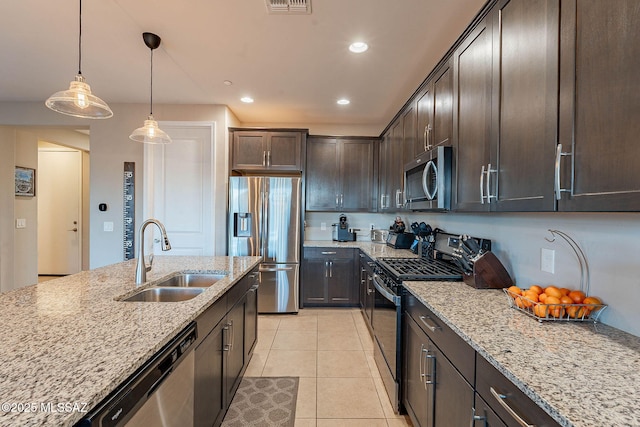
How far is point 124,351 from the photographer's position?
894 millimetres

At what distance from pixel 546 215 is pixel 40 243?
793 centimetres

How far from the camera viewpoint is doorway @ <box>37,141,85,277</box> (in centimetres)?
558

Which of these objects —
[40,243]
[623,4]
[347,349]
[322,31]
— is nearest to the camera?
[623,4]

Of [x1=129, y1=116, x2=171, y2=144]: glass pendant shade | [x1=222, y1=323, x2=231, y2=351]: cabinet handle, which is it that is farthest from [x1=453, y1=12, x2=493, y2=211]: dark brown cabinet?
[x1=129, y1=116, x2=171, y2=144]: glass pendant shade

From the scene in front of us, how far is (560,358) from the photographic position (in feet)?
2.88

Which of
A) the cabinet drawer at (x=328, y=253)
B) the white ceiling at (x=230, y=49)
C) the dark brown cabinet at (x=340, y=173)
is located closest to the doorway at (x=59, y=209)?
the white ceiling at (x=230, y=49)

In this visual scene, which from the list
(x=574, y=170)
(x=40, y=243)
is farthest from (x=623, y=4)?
(x=40, y=243)

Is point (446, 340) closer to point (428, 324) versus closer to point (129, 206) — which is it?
point (428, 324)

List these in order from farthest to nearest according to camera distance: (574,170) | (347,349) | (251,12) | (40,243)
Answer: (40,243)
(347,349)
(251,12)
(574,170)

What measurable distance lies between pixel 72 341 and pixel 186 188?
3069 mm

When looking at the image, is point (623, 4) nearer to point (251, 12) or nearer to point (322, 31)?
point (322, 31)

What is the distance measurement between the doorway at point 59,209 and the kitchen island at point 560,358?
6.95m

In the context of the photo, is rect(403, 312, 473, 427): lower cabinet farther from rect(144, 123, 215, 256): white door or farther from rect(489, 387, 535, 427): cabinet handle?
rect(144, 123, 215, 256): white door

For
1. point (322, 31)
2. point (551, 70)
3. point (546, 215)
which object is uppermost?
point (322, 31)
